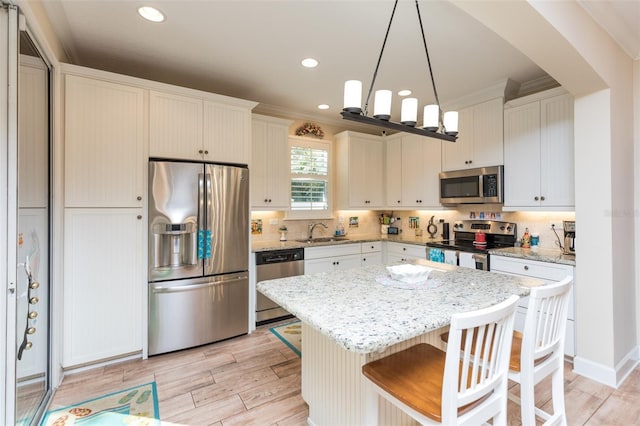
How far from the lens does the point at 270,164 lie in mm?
3848

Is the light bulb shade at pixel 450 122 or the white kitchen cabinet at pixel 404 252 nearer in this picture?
the light bulb shade at pixel 450 122

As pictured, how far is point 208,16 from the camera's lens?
221cm

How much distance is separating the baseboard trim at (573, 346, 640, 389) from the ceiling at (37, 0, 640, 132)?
2.54 m

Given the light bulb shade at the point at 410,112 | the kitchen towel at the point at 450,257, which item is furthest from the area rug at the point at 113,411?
the kitchen towel at the point at 450,257

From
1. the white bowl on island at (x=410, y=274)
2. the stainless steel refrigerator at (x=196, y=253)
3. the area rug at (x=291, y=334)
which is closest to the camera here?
the white bowl on island at (x=410, y=274)

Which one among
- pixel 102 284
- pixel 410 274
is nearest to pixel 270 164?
pixel 102 284

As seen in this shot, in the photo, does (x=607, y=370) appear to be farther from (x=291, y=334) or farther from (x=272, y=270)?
(x=272, y=270)

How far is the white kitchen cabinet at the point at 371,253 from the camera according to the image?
4270mm

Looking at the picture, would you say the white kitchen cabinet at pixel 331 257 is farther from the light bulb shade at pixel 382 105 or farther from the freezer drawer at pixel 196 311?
the light bulb shade at pixel 382 105

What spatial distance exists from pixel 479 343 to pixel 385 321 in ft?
1.11

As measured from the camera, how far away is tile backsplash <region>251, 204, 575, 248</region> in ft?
10.9

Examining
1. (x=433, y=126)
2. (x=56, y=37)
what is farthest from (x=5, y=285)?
(x=433, y=126)

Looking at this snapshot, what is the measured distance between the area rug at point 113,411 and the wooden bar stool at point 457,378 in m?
1.57

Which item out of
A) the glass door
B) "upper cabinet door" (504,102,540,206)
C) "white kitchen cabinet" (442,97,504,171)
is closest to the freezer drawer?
the glass door
